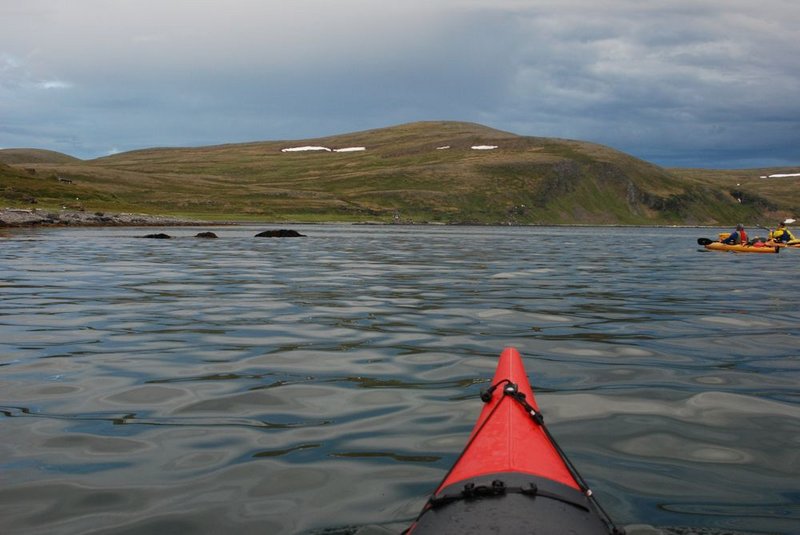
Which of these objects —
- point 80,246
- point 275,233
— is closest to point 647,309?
point 80,246

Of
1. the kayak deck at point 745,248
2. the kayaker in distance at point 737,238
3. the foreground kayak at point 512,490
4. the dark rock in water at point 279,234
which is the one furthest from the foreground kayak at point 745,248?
the foreground kayak at point 512,490

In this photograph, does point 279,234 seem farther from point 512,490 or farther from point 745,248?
point 512,490

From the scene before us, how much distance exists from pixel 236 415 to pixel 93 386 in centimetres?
258

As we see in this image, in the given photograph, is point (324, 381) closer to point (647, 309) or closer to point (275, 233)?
point (647, 309)

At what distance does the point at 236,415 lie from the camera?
849 cm

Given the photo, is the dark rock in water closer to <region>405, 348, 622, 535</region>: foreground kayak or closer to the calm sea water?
the calm sea water

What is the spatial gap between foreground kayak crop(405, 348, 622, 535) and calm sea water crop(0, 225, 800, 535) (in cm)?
111

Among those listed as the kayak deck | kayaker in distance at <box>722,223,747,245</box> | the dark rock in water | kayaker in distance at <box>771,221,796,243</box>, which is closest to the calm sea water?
the kayak deck

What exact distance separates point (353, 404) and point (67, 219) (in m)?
79.3

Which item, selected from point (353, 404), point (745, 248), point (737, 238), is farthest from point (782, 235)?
point (353, 404)

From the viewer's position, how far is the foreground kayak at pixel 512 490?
4.04m

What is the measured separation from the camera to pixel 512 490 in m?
4.32

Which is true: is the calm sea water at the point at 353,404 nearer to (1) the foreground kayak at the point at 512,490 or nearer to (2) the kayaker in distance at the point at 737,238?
(1) the foreground kayak at the point at 512,490

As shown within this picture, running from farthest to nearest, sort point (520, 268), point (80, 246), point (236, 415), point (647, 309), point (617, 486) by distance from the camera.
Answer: point (80, 246) → point (520, 268) → point (647, 309) → point (236, 415) → point (617, 486)
